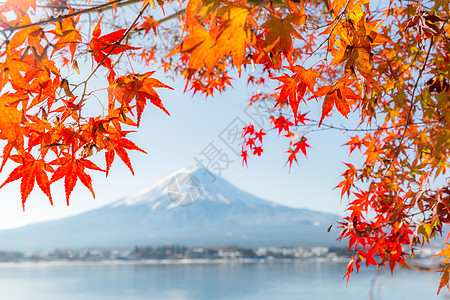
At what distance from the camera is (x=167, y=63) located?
10.1 ft

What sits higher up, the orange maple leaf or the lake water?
the orange maple leaf

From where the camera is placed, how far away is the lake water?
3372cm

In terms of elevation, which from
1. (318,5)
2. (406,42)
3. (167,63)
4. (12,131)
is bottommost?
(12,131)

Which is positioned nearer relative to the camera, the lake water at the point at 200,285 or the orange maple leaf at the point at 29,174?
the orange maple leaf at the point at 29,174

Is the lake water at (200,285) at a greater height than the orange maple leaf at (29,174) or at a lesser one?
lesser

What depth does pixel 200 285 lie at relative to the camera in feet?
122

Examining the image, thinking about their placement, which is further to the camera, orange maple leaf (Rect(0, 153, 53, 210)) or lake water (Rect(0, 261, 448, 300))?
lake water (Rect(0, 261, 448, 300))

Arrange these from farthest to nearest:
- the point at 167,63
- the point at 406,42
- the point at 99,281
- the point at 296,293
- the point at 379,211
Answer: the point at 99,281 < the point at 296,293 < the point at 167,63 < the point at 379,211 < the point at 406,42

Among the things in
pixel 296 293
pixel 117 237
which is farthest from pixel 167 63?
pixel 117 237

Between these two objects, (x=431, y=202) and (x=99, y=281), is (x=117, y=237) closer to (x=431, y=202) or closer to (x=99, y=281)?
(x=99, y=281)

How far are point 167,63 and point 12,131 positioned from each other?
2480mm

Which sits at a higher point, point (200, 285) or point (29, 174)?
point (29, 174)

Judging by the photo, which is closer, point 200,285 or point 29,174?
point 29,174

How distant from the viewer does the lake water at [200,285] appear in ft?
111
